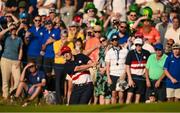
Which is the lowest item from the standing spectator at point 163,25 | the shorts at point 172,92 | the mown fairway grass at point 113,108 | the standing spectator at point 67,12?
the mown fairway grass at point 113,108

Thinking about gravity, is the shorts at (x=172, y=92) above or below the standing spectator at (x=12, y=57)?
below

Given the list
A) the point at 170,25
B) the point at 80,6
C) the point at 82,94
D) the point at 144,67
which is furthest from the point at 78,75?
the point at 80,6

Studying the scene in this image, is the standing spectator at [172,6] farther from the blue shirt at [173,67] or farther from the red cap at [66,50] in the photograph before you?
the red cap at [66,50]

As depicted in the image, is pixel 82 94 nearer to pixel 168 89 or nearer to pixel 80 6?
pixel 168 89

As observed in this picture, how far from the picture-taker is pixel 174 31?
19297 millimetres

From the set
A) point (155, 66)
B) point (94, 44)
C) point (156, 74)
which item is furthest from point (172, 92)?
point (94, 44)

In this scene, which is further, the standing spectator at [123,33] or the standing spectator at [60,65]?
the standing spectator at [60,65]

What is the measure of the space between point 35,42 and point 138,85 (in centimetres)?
360

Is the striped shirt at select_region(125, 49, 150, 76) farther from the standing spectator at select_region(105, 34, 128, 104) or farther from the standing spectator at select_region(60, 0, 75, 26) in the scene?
the standing spectator at select_region(60, 0, 75, 26)

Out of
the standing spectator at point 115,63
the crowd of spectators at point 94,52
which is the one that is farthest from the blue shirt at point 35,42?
the standing spectator at point 115,63

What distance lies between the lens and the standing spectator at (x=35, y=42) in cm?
1970

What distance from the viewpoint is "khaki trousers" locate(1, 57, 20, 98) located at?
63.7 ft

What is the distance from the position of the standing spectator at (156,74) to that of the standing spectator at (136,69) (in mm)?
133

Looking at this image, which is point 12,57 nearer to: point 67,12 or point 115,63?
point 67,12
